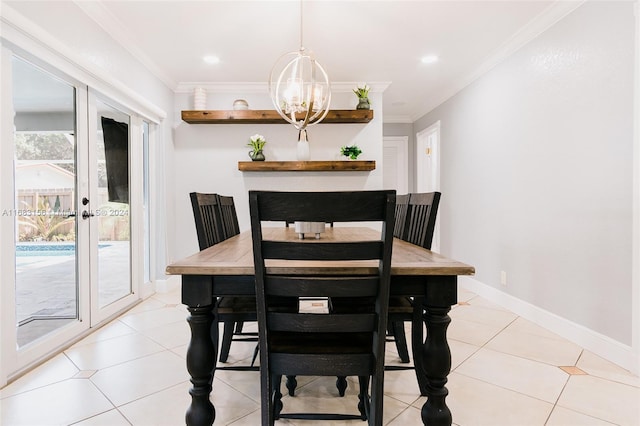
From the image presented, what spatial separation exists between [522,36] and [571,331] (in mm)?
2464

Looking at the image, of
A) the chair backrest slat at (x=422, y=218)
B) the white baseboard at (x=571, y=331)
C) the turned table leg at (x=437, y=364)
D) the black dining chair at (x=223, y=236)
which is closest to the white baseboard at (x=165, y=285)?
the black dining chair at (x=223, y=236)

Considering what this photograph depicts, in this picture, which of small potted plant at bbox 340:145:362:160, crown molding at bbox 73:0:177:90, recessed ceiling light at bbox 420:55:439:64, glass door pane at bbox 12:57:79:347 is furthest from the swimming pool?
recessed ceiling light at bbox 420:55:439:64

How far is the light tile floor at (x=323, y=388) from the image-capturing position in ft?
4.98

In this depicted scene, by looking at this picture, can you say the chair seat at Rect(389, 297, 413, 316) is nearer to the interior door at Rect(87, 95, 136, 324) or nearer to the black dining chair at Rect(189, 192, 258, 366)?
the black dining chair at Rect(189, 192, 258, 366)

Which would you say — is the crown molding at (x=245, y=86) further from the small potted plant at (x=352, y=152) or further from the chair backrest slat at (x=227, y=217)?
the chair backrest slat at (x=227, y=217)

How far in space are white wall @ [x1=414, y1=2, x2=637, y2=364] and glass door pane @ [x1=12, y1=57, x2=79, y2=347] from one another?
3.66m

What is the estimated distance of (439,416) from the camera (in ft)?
4.21

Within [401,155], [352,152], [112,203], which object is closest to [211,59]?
[112,203]

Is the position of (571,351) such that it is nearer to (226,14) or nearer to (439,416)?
(439,416)

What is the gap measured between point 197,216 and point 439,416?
143 cm

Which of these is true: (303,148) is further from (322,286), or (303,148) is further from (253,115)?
(322,286)

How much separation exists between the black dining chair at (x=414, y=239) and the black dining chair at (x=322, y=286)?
40cm

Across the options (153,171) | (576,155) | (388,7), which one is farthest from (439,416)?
(153,171)

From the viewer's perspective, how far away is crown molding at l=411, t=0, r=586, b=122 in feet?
8.01
